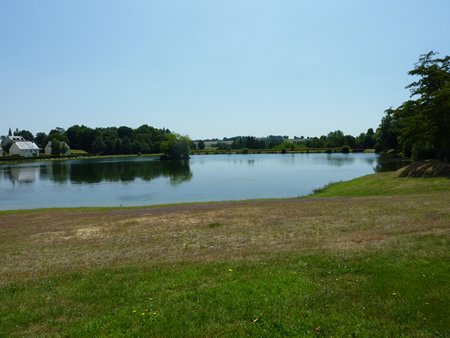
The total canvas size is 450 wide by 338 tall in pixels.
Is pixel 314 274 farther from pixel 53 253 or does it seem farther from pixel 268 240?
pixel 53 253

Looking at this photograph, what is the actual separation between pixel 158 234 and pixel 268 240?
5994mm

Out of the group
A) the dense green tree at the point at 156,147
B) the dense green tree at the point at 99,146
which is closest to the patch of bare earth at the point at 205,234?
the dense green tree at the point at 99,146

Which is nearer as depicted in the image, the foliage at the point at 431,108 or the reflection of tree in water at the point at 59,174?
the foliage at the point at 431,108

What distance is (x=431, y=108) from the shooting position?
37844 mm

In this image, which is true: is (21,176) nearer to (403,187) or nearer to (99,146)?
(403,187)

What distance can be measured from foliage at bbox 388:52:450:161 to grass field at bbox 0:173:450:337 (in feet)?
86.9

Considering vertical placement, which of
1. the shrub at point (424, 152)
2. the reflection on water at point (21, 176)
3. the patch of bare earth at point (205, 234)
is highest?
the shrub at point (424, 152)

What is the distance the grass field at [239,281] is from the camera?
19.8 ft

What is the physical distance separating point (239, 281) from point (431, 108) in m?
41.2

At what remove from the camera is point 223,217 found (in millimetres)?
19406

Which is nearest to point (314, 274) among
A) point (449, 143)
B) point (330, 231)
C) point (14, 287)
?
point (330, 231)

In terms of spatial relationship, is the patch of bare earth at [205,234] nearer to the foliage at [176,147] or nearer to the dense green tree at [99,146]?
the foliage at [176,147]

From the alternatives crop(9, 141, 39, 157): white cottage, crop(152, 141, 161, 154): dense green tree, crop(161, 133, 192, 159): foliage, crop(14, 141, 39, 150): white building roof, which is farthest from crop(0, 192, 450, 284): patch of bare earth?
crop(152, 141, 161, 154): dense green tree

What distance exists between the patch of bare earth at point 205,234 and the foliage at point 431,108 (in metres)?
21.6
